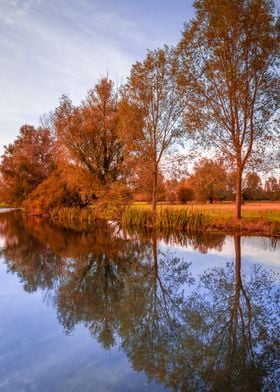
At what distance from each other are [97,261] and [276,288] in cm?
461

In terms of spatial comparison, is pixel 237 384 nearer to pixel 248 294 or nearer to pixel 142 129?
pixel 248 294

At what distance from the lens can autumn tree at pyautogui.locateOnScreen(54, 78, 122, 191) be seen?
70.8ft

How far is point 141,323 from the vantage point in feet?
14.9

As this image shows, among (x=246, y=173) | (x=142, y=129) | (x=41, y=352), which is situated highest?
(x=142, y=129)

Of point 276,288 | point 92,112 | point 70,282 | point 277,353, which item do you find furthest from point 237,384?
point 92,112

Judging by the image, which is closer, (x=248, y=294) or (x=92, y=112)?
(x=248, y=294)

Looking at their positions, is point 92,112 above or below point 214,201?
above

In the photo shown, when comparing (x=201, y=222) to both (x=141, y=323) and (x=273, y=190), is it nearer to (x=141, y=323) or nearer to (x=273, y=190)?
(x=141, y=323)

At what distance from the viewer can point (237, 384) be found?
3.05m

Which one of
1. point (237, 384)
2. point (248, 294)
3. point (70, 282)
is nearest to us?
point (237, 384)

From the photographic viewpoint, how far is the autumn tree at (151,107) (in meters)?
18.0

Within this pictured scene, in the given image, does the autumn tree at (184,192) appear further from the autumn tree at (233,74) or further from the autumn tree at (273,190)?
the autumn tree at (233,74)

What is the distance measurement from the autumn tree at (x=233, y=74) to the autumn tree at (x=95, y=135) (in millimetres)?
7994

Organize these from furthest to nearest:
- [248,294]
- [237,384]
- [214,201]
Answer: [214,201] < [248,294] < [237,384]
